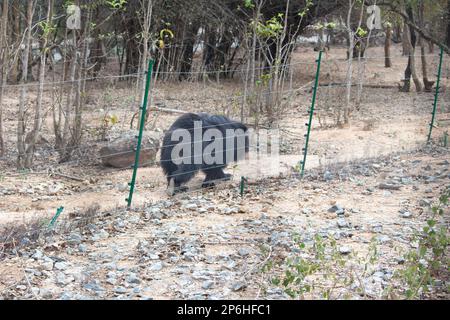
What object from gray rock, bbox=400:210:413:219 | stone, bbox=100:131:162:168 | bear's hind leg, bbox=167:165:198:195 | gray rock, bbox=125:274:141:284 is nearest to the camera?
gray rock, bbox=125:274:141:284

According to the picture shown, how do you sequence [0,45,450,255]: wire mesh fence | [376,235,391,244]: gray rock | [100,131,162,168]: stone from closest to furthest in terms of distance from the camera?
[376,235,391,244]: gray rock
[0,45,450,255]: wire mesh fence
[100,131,162,168]: stone

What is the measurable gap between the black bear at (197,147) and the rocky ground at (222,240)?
0.34m

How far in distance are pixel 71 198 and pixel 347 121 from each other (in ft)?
19.3

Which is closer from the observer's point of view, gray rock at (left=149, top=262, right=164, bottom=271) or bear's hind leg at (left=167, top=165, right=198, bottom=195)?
gray rock at (left=149, top=262, right=164, bottom=271)

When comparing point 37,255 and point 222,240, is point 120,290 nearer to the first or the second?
point 37,255

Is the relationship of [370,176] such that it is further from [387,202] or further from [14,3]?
[14,3]

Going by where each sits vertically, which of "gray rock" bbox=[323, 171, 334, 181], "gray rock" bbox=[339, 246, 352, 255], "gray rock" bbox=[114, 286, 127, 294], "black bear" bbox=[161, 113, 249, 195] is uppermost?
"black bear" bbox=[161, 113, 249, 195]

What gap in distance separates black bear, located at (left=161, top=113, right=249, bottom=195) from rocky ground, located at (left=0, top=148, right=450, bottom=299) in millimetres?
337

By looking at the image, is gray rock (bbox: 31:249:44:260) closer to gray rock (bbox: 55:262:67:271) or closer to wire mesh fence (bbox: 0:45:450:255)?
gray rock (bbox: 55:262:67:271)

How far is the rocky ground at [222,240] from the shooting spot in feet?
14.1

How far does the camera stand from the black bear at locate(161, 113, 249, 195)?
7.16 meters

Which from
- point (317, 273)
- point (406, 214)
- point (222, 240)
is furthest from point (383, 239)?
point (222, 240)

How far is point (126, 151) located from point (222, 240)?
12.3 ft

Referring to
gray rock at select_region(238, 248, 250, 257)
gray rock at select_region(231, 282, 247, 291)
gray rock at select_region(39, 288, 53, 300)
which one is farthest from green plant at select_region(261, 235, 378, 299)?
gray rock at select_region(39, 288, 53, 300)
